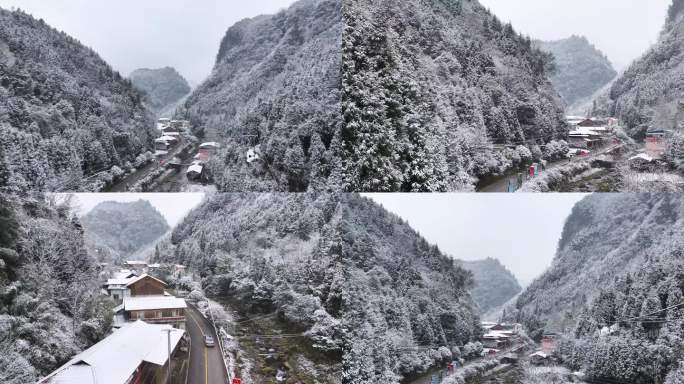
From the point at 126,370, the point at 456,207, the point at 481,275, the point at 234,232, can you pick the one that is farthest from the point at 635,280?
the point at 126,370

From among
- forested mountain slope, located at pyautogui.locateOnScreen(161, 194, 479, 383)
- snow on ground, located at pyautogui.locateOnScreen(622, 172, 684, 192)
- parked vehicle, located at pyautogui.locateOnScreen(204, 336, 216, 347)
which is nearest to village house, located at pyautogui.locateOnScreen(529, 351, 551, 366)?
forested mountain slope, located at pyautogui.locateOnScreen(161, 194, 479, 383)

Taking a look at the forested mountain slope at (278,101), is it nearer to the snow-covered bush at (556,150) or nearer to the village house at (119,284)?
the village house at (119,284)

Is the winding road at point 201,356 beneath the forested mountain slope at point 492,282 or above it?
beneath

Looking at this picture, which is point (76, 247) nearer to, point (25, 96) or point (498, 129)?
point (25, 96)

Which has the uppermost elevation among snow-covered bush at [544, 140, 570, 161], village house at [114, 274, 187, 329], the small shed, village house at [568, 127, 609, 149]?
village house at [568, 127, 609, 149]

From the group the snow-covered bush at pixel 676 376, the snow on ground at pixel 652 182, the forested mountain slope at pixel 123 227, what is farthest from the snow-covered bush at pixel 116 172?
the snow-covered bush at pixel 676 376

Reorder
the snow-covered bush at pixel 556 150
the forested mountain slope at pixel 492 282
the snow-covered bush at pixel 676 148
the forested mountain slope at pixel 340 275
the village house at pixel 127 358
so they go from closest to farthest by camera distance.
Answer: the village house at pixel 127 358
the snow-covered bush at pixel 676 148
the snow-covered bush at pixel 556 150
the forested mountain slope at pixel 340 275
the forested mountain slope at pixel 492 282

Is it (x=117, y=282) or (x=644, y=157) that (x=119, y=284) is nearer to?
(x=117, y=282)

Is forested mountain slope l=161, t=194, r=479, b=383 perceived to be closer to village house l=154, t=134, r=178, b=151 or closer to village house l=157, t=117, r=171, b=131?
village house l=154, t=134, r=178, b=151
